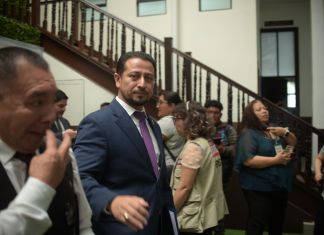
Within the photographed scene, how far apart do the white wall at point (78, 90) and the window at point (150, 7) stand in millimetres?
2714

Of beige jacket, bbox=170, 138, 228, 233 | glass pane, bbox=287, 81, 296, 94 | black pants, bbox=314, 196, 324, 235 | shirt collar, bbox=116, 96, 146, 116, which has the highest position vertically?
glass pane, bbox=287, 81, 296, 94

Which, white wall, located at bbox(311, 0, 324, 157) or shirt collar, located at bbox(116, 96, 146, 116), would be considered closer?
shirt collar, located at bbox(116, 96, 146, 116)

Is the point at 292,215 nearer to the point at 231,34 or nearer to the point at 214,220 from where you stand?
the point at 214,220

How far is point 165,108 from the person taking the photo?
13.3 ft

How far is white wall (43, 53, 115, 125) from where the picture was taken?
634 centimetres

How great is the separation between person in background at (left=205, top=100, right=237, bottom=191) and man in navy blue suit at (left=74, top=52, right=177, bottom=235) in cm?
211

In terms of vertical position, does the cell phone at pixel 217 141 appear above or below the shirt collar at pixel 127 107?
below

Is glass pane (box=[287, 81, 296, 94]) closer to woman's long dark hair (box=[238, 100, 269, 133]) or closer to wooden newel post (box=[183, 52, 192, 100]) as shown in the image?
wooden newel post (box=[183, 52, 192, 100])

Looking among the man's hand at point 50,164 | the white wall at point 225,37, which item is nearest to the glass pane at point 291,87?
the white wall at point 225,37

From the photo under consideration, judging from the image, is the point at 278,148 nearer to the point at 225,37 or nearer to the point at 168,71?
the point at 168,71

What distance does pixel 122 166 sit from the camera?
175 cm

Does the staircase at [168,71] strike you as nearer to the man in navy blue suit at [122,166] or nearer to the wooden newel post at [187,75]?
the wooden newel post at [187,75]

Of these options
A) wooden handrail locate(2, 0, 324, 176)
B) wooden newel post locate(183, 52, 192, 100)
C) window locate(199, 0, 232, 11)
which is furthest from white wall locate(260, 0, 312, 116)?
wooden newel post locate(183, 52, 192, 100)

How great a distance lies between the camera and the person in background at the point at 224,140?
4.02 metres
